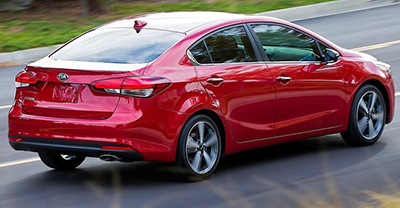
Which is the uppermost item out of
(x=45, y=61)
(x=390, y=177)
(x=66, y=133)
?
(x=45, y=61)

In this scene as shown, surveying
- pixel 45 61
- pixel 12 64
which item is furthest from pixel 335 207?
pixel 12 64

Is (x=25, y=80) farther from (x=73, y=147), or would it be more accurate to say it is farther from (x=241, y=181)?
(x=241, y=181)

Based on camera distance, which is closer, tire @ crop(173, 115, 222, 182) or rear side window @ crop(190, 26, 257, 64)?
tire @ crop(173, 115, 222, 182)

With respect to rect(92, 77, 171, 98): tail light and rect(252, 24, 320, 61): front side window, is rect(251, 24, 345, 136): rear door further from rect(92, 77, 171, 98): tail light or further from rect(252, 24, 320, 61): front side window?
rect(92, 77, 171, 98): tail light

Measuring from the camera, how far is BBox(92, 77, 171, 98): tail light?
6.85 m

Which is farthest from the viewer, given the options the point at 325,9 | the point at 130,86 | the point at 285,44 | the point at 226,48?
the point at 325,9

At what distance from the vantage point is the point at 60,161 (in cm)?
801

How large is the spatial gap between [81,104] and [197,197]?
3.88 ft

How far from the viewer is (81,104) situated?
22.9ft

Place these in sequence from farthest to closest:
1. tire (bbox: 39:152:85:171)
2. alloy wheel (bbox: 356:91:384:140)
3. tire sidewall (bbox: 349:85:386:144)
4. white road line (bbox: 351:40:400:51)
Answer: white road line (bbox: 351:40:400:51)
alloy wheel (bbox: 356:91:384:140)
tire sidewall (bbox: 349:85:386:144)
tire (bbox: 39:152:85:171)

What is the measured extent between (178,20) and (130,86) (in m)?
Answer: 1.31

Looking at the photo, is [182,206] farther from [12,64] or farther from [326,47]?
[12,64]

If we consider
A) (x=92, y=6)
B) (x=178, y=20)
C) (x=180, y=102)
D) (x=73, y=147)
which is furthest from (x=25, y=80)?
(x=92, y=6)

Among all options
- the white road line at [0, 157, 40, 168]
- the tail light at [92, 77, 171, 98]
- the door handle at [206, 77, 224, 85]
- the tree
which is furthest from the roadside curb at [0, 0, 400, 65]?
the tail light at [92, 77, 171, 98]
